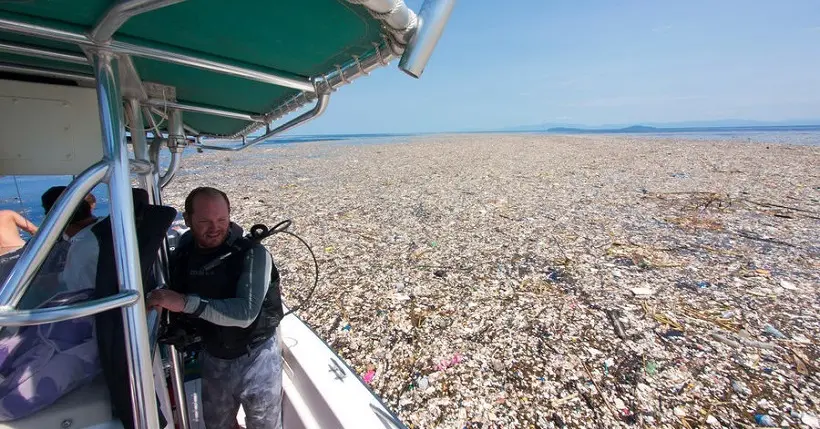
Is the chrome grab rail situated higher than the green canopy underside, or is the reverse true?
the green canopy underside

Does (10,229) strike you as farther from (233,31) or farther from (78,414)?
(233,31)

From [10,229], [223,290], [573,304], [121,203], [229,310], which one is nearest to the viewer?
[121,203]

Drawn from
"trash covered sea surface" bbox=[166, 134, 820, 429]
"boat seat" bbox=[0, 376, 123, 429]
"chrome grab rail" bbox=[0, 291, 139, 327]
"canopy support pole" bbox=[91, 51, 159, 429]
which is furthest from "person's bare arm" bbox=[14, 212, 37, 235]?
"chrome grab rail" bbox=[0, 291, 139, 327]

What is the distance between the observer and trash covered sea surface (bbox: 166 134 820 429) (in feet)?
10.0

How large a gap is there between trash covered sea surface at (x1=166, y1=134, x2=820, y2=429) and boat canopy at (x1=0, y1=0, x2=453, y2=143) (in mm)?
2660

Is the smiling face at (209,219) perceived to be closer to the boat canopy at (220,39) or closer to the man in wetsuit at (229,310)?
the man in wetsuit at (229,310)

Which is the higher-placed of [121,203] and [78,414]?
[121,203]

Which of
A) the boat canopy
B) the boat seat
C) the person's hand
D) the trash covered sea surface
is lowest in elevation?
the trash covered sea surface

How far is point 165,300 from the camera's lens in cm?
166

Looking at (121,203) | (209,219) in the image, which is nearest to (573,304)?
(209,219)

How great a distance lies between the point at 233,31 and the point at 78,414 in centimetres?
139

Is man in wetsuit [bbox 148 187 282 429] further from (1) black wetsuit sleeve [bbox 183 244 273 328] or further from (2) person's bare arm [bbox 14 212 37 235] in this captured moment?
(2) person's bare arm [bbox 14 212 37 235]

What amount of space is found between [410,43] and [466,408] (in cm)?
283

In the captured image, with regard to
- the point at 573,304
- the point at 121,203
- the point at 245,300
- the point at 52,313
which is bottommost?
the point at 573,304
